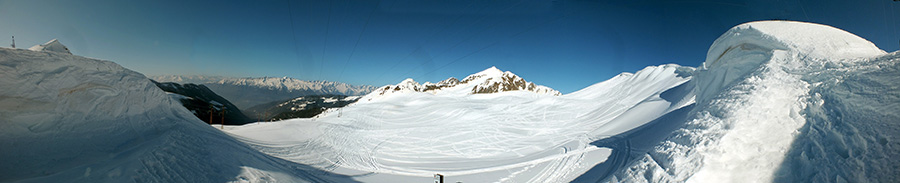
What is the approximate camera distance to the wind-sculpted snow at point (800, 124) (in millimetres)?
2721

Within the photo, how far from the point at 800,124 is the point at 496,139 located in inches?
327

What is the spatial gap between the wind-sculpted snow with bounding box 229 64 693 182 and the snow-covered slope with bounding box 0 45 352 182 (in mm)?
3000

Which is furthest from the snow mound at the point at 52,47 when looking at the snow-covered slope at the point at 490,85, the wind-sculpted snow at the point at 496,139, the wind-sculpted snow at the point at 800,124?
the snow-covered slope at the point at 490,85

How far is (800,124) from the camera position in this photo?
336 cm

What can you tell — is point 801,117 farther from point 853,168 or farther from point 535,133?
point 535,133

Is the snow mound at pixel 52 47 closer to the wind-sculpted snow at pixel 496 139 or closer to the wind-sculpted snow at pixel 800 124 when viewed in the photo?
the wind-sculpted snow at pixel 496 139

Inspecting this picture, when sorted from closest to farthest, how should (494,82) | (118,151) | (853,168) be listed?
(853,168)
(118,151)
(494,82)

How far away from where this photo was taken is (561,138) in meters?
9.87

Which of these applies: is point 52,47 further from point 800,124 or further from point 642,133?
point 642,133

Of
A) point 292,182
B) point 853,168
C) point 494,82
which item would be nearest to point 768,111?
point 853,168

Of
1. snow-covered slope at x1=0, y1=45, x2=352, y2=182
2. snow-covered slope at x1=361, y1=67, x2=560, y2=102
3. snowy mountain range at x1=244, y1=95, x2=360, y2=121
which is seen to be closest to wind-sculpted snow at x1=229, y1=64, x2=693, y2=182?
snow-covered slope at x1=0, y1=45, x2=352, y2=182

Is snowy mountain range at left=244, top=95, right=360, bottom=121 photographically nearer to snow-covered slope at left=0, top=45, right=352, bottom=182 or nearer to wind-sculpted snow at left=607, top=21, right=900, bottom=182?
snow-covered slope at left=0, top=45, right=352, bottom=182

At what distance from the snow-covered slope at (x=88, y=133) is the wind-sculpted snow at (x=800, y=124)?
6415mm

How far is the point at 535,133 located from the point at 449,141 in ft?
12.0
